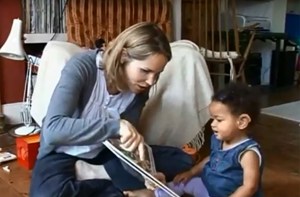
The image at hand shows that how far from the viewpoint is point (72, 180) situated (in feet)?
5.37

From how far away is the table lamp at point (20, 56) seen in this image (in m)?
2.52

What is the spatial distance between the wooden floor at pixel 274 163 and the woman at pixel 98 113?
0.50 m

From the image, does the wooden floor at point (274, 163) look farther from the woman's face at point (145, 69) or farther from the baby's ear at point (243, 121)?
the woman's face at point (145, 69)

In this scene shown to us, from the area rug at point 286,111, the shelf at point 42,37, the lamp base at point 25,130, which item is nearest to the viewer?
the lamp base at point 25,130

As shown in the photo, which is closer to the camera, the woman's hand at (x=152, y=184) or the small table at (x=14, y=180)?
the woman's hand at (x=152, y=184)

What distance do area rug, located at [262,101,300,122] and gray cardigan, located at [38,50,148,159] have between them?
217 cm

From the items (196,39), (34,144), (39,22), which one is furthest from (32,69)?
(196,39)

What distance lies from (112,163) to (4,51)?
1.11 metres

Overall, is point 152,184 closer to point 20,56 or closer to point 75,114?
point 75,114

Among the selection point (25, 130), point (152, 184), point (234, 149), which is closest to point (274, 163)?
point (234, 149)

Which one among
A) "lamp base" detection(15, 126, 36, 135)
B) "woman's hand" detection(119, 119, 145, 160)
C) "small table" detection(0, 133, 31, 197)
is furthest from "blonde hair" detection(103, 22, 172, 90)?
"lamp base" detection(15, 126, 36, 135)

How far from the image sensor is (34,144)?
2.37 meters

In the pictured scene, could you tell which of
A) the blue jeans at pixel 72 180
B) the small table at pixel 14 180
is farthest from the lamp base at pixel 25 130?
the blue jeans at pixel 72 180

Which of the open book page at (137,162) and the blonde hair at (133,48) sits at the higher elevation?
the blonde hair at (133,48)
